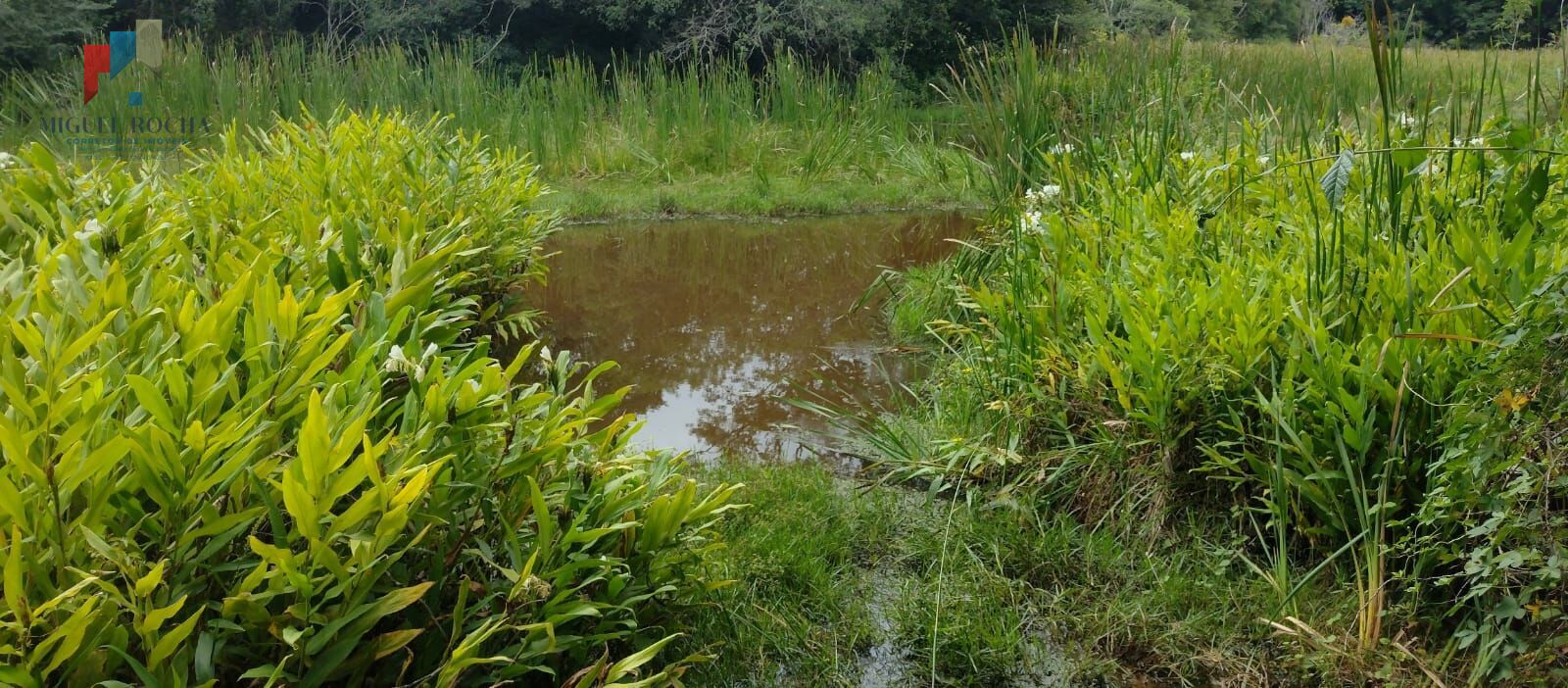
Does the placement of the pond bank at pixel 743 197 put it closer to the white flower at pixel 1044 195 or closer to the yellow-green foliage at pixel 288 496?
the white flower at pixel 1044 195

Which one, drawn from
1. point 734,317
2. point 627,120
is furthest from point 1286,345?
point 627,120

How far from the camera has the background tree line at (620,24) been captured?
12.9 meters

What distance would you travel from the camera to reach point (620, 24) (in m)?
14.6

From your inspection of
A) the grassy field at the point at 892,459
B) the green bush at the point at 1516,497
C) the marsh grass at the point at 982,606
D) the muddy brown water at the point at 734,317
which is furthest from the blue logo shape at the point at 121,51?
the green bush at the point at 1516,497

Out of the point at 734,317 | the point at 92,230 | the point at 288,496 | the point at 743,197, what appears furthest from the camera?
the point at 743,197

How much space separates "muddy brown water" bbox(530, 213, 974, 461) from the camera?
391 centimetres

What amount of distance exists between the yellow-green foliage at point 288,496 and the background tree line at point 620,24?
965cm

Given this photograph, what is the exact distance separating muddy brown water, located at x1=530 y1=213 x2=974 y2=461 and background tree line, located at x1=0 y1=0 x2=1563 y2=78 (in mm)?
4613

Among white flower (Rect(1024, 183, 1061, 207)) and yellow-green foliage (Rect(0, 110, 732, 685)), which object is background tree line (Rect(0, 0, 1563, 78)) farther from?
yellow-green foliage (Rect(0, 110, 732, 685))

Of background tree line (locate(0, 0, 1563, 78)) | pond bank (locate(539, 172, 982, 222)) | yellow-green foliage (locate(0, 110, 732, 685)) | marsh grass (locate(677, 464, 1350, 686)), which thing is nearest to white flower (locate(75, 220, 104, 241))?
yellow-green foliage (locate(0, 110, 732, 685))

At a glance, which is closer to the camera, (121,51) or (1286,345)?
(1286,345)

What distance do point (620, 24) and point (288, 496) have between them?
46.3 feet

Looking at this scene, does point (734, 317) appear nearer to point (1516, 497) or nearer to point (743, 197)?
point (743, 197)

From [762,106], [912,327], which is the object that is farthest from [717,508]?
[762,106]
